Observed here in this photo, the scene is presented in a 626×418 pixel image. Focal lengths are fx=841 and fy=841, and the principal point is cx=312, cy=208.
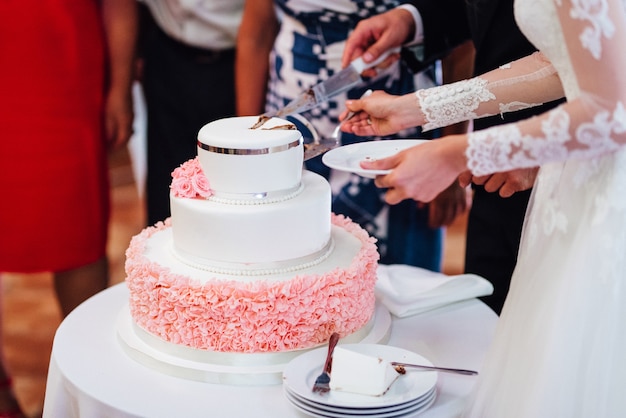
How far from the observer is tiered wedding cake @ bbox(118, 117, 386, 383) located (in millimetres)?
1650

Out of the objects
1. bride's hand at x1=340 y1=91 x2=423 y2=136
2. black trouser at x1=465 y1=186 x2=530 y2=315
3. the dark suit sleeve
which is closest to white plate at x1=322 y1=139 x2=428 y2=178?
bride's hand at x1=340 y1=91 x2=423 y2=136

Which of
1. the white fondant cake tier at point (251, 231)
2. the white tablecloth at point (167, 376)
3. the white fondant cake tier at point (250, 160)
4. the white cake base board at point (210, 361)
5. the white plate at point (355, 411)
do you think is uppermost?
the white fondant cake tier at point (250, 160)

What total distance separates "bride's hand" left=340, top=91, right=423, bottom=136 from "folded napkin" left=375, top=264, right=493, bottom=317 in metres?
0.40

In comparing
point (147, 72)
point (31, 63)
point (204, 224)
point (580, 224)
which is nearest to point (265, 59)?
point (147, 72)

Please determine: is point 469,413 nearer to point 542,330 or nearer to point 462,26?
point 542,330

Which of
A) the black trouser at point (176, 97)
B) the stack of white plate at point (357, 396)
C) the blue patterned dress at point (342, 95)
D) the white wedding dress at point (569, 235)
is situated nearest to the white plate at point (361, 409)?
the stack of white plate at point (357, 396)

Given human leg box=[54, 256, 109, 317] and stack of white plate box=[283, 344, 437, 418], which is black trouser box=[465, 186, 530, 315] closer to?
stack of white plate box=[283, 344, 437, 418]

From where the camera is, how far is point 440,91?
1.82m

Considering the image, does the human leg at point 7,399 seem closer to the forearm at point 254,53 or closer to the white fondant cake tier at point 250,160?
the forearm at point 254,53

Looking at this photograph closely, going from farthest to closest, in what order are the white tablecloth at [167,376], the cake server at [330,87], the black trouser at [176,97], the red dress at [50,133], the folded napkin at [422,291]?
the black trouser at [176,97] < the red dress at [50,133] < the cake server at [330,87] < the folded napkin at [422,291] < the white tablecloth at [167,376]

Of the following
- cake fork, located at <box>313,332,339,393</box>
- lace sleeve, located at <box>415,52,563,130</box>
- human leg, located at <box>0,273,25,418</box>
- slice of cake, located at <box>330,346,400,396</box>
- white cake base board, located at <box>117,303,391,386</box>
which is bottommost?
human leg, located at <box>0,273,25,418</box>

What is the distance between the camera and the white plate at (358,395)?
1.50 m

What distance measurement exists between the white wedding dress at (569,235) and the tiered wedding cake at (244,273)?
14.2 inches

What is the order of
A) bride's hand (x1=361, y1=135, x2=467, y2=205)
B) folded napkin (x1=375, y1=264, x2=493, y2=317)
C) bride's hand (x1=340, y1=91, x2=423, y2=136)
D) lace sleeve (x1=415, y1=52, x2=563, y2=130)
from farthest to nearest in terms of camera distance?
folded napkin (x1=375, y1=264, x2=493, y2=317) → bride's hand (x1=340, y1=91, x2=423, y2=136) → lace sleeve (x1=415, y1=52, x2=563, y2=130) → bride's hand (x1=361, y1=135, x2=467, y2=205)
